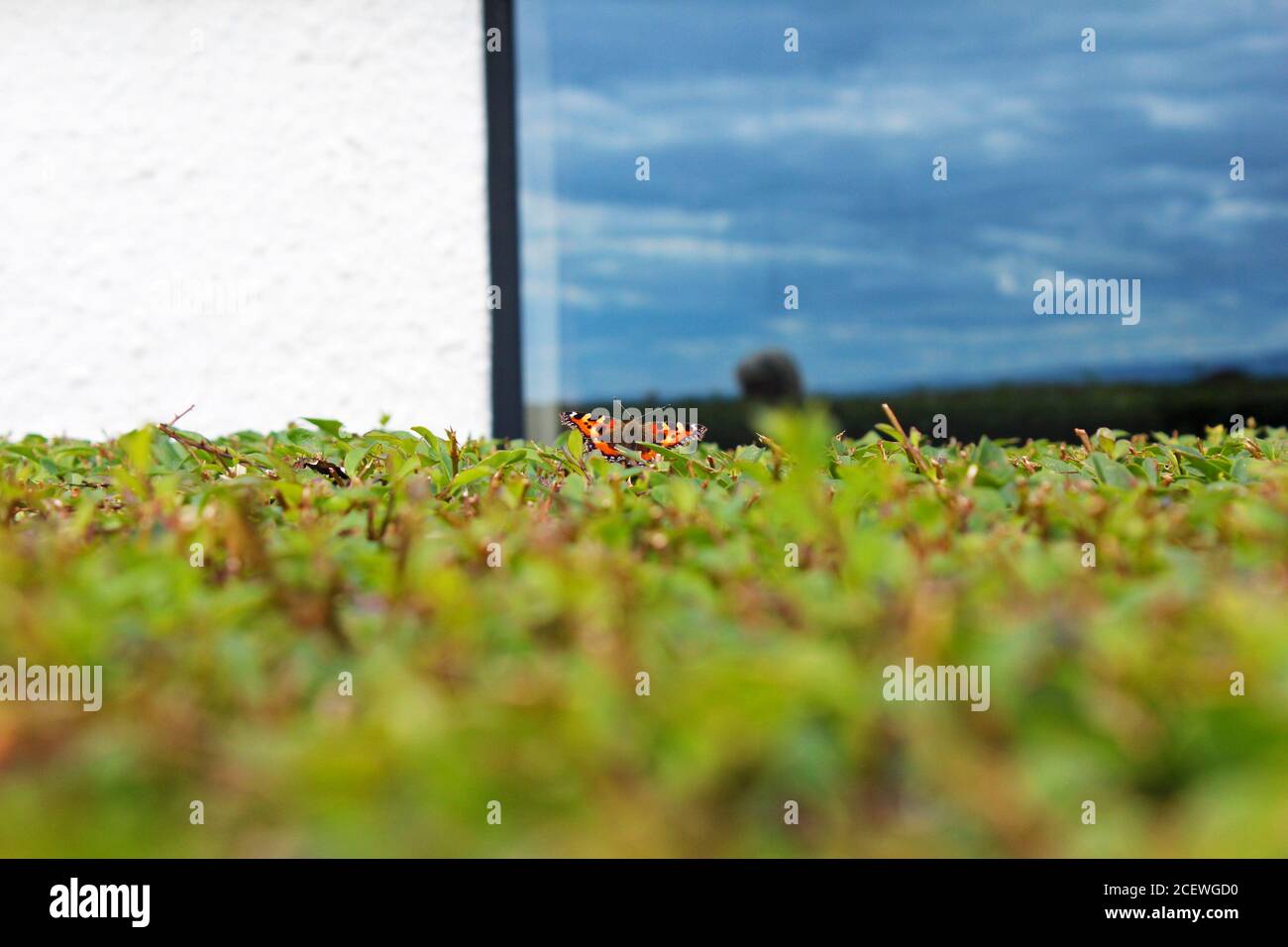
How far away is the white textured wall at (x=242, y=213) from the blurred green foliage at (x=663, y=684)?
16.7 ft

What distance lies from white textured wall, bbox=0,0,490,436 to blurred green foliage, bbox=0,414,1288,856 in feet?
16.7

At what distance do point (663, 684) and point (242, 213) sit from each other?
649 centimetres

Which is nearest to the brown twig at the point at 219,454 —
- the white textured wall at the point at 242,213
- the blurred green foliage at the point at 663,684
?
the blurred green foliage at the point at 663,684

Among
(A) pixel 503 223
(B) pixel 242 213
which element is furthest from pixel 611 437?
(B) pixel 242 213

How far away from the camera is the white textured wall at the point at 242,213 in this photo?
6406 millimetres

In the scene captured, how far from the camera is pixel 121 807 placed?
790mm

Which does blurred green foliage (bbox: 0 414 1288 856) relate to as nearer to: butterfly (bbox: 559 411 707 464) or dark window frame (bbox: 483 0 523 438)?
butterfly (bbox: 559 411 707 464)

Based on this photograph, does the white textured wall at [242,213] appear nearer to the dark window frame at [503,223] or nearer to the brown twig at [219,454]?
the dark window frame at [503,223]

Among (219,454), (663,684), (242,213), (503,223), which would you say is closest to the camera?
(663,684)

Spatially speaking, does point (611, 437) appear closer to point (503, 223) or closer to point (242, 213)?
point (503, 223)

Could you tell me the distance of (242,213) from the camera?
21.7 feet

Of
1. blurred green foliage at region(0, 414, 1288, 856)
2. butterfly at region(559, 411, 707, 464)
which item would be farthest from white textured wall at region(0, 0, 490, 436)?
blurred green foliage at region(0, 414, 1288, 856)
